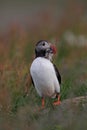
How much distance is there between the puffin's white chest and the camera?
33.5ft

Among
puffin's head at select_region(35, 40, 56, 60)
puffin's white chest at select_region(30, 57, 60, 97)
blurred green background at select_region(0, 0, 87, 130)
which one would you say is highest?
puffin's head at select_region(35, 40, 56, 60)

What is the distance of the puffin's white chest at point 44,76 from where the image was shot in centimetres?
1021

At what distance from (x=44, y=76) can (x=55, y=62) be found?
2397 millimetres

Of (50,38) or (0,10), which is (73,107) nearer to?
(50,38)

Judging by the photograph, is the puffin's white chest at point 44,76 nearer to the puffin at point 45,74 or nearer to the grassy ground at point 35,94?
the puffin at point 45,74

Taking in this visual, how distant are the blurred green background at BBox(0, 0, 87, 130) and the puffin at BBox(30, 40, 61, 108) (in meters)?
0.16

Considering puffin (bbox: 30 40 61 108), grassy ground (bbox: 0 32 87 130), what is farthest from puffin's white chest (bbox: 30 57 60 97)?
grassy ground (bbox: 0 32 87 130)

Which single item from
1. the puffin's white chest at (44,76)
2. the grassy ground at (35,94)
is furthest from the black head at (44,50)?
the grassy ground at (35,94)

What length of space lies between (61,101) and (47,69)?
556 mm

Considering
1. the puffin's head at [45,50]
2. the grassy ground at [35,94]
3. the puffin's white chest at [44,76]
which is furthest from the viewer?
the puffin's head at [45,50]

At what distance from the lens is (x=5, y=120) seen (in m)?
9.01

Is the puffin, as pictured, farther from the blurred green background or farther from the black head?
the blurred green background

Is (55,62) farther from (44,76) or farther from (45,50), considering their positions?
(44,76)

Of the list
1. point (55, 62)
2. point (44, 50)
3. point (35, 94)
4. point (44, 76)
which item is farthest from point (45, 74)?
point (55, 62)
